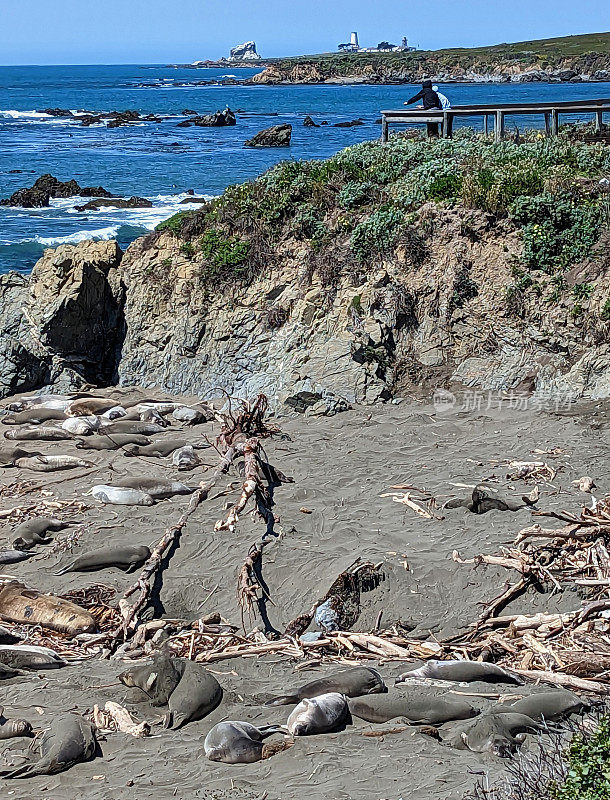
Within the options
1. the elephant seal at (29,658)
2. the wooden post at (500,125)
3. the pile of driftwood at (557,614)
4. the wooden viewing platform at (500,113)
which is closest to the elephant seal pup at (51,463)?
the elephant seal at (29,658)

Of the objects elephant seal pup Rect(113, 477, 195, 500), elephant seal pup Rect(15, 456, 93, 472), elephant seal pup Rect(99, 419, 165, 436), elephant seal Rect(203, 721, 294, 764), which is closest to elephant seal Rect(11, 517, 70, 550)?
elephant seal pup Rect(113, 477, 195, 500)

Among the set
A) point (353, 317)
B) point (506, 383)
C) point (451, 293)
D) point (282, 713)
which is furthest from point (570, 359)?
point (282, 713)

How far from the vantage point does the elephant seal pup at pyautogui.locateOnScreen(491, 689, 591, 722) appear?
520cm

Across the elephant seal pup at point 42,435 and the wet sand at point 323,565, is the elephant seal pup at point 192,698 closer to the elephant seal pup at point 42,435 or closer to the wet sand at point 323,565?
the wet sand at point 323,565

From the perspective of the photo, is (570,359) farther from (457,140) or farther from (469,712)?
(469,712)

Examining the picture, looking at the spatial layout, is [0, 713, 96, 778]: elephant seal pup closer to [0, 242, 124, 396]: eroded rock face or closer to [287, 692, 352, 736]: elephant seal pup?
[287, 692, 352, 736]: elephant seal pup

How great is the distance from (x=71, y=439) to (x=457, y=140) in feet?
29.3

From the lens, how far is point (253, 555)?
820 centimetres

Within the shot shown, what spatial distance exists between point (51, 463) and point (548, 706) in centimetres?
781

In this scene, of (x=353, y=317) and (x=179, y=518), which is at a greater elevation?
(x=353, y=317)

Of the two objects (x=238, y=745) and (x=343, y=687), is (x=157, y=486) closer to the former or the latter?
(x=343, y=687)

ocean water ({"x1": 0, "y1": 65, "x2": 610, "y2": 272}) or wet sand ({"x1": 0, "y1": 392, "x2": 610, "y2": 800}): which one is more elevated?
ocean water ({"x1": 0, "y1": 65, "x2": 610, "y2": 272})

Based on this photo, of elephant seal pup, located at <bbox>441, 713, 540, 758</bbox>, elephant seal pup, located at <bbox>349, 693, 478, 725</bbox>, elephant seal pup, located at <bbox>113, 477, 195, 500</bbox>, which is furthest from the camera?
elephant seal pup, located at <bbox>113, 477, 195, 500</bbox>

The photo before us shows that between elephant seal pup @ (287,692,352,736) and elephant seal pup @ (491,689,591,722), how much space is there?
3.02 ft
